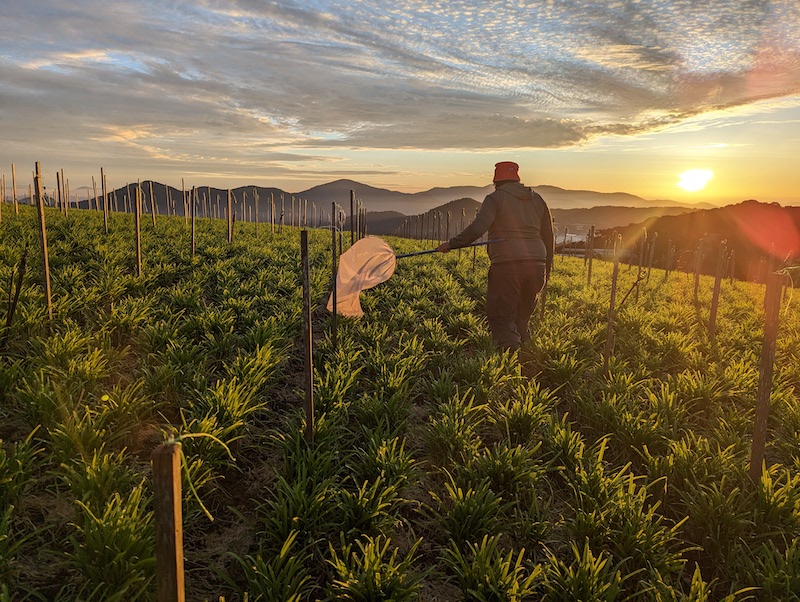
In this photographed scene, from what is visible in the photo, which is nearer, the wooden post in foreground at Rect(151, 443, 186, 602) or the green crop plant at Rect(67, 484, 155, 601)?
the wooden post in foreground at Rect(151, 443, 186, 602)

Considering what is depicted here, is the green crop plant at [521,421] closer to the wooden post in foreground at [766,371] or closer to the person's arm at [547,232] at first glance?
the wooden post in foreground at [766,371]

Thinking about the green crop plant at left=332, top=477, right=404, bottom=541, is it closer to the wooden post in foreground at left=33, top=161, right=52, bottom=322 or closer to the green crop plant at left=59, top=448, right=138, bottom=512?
the green crop plant at left=59, top=448, right=138, bottom=512

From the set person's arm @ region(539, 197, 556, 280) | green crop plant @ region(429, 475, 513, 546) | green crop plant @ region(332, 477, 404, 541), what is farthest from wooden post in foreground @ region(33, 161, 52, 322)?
person's arm @ region(539, 197, 556, 280)

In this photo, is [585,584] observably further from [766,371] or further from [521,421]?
[766,371]

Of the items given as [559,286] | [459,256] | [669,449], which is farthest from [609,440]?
[459,256]

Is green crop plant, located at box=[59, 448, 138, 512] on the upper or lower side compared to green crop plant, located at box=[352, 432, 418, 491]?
upper

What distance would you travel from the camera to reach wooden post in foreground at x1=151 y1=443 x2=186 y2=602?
4.81 feet

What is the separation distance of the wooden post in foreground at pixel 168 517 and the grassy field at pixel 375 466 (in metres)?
0.59

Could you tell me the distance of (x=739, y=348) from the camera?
7.75 metres

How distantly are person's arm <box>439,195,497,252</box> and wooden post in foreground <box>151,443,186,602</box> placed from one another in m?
4.82

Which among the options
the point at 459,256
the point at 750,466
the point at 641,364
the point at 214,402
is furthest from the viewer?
the point at 459,256

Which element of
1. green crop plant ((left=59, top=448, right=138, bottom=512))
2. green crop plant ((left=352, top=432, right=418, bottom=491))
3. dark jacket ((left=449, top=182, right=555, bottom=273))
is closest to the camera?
green crop plant ((left=59, top=448, right=138, bottom=512))

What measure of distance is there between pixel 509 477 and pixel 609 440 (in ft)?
4.76

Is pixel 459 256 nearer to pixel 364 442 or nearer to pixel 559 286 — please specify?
pixel 559 286
